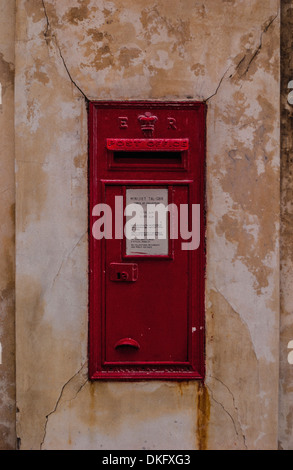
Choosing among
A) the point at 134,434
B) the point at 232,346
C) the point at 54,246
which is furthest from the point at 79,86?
the point at 134,434

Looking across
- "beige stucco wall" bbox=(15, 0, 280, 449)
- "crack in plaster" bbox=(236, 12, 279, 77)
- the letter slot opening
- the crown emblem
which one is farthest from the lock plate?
"crack in plaster" bbox=(236, 12, 279, 77)

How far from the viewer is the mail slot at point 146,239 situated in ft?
6.94

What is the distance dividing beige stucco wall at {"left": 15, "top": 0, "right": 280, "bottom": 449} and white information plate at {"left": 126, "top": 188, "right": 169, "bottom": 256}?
269 mm

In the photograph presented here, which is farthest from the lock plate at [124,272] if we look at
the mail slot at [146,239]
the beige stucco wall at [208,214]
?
the beige stucco wall at [208,214]

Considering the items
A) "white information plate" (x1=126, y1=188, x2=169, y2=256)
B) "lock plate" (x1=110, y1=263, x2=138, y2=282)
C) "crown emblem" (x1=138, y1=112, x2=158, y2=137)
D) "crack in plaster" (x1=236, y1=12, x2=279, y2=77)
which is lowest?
"lock plate" (x1=110, y1=263, x2=138, y2=282)

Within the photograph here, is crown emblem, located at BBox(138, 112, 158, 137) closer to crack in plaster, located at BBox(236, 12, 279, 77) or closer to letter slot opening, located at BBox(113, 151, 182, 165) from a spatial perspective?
letter slot opening, located at BBox(113, 151, 182, 165)

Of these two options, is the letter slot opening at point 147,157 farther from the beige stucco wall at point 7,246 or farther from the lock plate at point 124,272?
the beige stucco wall at point 7,246

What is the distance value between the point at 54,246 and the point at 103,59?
110 cm

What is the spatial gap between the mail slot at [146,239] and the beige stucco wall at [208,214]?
7 centimetres

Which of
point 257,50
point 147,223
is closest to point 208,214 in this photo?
point 147,223

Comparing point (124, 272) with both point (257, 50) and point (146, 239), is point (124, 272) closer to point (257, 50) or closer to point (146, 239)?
point (146, 239)

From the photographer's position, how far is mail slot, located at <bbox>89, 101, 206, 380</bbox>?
6.94 ft

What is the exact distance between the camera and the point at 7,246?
2273 mm

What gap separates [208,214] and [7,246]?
1.21 m
